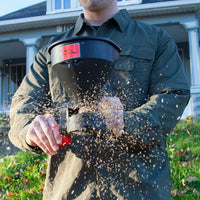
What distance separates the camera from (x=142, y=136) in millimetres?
1503

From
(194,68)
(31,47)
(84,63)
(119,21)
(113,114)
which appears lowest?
(113,114)

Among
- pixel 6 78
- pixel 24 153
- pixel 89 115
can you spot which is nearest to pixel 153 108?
pixel 89 115

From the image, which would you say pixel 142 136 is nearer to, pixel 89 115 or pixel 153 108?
pixel 153 108

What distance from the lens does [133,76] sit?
187cm

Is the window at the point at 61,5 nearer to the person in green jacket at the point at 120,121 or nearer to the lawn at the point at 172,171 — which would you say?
the lawn at the point at 172,171

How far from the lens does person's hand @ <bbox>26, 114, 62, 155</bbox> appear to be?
1399 millimetres

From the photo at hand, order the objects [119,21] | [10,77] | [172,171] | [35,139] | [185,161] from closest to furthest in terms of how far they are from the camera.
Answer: [35,139]
[119,21]
[172,171]
[185,161]
[10,77]

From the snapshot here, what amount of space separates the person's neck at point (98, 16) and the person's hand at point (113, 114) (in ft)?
2.77

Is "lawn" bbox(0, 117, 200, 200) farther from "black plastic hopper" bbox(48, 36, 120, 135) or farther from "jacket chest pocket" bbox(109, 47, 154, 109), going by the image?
"black plastic hopper" bbox(48, 36, 120, 135)

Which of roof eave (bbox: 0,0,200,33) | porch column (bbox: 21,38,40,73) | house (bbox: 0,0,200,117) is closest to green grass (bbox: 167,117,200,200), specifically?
house (bbox: 0,0,200,117)

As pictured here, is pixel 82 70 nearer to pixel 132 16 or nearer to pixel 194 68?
pixel 194 68

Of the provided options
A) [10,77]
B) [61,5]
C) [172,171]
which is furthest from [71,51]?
[10,77]

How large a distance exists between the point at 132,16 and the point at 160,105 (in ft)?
28.4

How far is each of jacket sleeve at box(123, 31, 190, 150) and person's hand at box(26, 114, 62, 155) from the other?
345 millimetres
